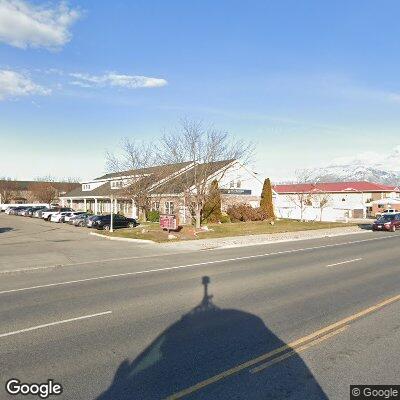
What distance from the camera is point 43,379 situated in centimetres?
555

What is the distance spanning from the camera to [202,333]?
7.41 metres

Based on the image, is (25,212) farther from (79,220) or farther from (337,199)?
(337,199)

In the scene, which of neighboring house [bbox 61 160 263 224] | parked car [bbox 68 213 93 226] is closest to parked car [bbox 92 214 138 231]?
neighboring house [bbox 61 160 263 224]

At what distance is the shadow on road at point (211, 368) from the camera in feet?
16.9

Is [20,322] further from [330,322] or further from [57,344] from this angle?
[330,322]

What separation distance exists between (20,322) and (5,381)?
2905 mm

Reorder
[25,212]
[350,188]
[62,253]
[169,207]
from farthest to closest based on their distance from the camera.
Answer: [350,188], [25,212], [169,207], [62,253]

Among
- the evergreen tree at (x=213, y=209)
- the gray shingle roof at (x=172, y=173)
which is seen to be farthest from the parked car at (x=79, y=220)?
the evergreen tree at (x=213, y=209)

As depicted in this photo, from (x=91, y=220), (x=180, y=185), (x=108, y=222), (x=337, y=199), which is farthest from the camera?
(x=337, y=199)

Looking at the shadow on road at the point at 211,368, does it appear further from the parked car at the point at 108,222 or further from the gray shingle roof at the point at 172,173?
the parked car at the point at 108,222

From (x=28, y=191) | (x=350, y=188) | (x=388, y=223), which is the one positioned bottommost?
(x=388, y=223)

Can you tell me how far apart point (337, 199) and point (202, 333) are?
78223 mm

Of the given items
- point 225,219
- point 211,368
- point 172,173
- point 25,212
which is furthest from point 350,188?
point 211,368

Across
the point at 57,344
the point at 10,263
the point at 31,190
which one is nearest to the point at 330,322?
the point at 57,344
